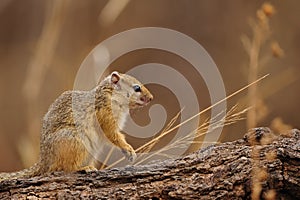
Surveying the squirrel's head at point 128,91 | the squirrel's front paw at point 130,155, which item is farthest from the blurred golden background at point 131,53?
the squirrel's front paw at point 130,155

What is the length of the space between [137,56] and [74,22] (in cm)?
59

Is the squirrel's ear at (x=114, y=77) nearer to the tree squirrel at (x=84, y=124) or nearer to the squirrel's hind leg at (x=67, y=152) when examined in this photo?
the tree squirrel at (x=84, y=124)

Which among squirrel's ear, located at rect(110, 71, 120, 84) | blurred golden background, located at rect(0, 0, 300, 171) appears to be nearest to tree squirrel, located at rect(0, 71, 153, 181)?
squirrel's ear, located at rect(110, 71, 120, 84)

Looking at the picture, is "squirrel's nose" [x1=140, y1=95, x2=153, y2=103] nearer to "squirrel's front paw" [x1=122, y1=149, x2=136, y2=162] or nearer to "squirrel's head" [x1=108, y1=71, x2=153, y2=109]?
"squirrel's head" [x1=108, y1=71, x2=153, y2=109]

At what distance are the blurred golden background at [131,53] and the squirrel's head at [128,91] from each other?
5.37ft

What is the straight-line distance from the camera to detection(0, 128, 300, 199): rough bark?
2.42m

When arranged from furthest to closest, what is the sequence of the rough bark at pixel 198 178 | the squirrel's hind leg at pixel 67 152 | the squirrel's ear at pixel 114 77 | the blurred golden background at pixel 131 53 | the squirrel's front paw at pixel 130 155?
the blurred golden background at pixel 131 53 → the squirrel's ear at pixel 114 77 → the squirrel's front paw at pixel 130 155 → the squirrel's hind leg at pixel 67 152 → the rough bark at pixel 198 178

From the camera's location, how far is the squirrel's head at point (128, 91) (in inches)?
118

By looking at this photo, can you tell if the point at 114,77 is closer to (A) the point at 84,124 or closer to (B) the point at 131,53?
(A) the point at 84,124

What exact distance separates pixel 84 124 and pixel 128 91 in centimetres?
31

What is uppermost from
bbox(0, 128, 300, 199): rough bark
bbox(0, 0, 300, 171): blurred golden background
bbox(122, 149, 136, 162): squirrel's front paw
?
bbox(0, 0, 300, 171): blurred golden background

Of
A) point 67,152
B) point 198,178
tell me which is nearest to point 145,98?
point 67,152

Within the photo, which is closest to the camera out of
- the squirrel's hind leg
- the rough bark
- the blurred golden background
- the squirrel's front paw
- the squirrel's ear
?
the rough bark

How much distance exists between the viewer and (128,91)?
3033 mm
